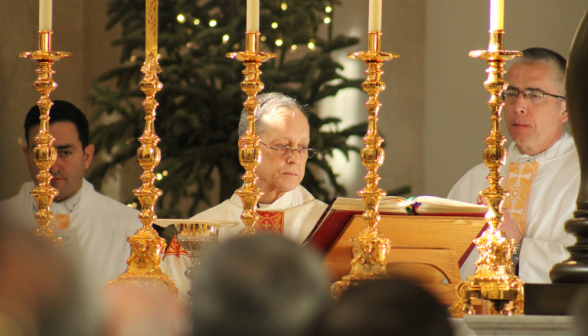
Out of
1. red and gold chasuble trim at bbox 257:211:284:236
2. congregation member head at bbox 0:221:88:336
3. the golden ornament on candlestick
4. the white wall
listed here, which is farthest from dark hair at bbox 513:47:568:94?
congregation member head at bbox 0:221:88:336

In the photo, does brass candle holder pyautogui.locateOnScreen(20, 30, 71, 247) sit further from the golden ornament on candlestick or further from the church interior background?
the church interior background

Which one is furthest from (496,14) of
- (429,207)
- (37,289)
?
(37,289)

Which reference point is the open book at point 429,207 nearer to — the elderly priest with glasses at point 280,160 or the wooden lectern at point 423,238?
the wooden lectern at point 423,238

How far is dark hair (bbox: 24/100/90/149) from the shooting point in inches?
194

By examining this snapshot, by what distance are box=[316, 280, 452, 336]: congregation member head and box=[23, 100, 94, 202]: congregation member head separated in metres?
4.25

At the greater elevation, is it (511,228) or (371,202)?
(371,202)

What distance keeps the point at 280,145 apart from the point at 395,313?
279cm

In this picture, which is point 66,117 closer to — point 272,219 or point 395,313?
point 272,219

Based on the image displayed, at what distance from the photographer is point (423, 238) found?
7.37 ft

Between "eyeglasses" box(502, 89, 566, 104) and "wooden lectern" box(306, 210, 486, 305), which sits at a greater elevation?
"eyeglasses" box(502, 89, 566, 104)

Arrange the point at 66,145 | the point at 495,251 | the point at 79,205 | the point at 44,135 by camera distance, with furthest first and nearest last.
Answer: the point at 66,145 < the point at 79,205 < the point at 44,135 < the point at 495,251

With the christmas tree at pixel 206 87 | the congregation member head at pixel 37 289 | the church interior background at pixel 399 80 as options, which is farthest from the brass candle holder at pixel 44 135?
the church interior background at pixel 399 80

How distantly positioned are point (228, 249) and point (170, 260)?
234 centimetres

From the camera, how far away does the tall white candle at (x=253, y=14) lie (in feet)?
7.10
